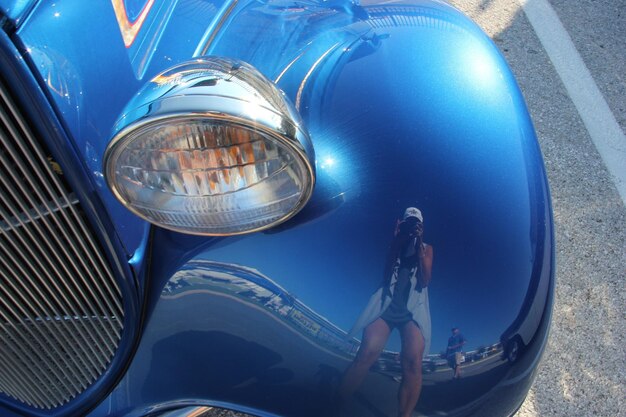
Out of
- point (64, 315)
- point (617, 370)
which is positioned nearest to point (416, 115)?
point (64, 315)

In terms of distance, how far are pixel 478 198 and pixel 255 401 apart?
1.79 ft

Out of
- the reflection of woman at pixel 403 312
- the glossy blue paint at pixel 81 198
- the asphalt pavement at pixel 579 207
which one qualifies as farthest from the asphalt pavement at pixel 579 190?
the glossy blue paint at pixel 81 198

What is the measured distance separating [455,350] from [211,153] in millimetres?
515

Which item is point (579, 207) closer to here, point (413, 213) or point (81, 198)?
point (413, 213)

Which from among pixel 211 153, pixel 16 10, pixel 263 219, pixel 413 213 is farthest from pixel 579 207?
pixel 16 10

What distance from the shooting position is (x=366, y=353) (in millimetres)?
1091

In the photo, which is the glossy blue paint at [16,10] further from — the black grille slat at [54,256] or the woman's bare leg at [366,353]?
the woman's bare leg at [366,353]

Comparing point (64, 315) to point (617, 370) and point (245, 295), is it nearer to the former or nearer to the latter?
point (245, 295)

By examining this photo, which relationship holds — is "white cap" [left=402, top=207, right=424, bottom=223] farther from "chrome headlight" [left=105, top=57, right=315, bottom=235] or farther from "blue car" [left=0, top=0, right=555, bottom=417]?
"chrome headlight" [left=105, top=57, right=315, bottom=235]

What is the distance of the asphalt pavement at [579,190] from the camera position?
81.0 inches

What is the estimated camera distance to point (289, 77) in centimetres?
130

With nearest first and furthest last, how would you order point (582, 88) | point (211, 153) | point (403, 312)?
1. point (211, 153)
2. point (403, 312)
3. point (582, 88)

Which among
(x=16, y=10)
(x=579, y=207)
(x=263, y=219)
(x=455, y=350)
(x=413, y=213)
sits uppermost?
(x=16, y=10)

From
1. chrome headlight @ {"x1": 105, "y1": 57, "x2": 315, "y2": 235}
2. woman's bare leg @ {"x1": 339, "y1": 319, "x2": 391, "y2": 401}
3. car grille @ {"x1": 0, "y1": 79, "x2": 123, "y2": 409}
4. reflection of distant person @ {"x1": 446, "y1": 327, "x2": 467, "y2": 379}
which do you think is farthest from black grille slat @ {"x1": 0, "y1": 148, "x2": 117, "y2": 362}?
reflection of distant person @ {"x1": 446, "y1": 327, "x2": 467, "y2": 379}
